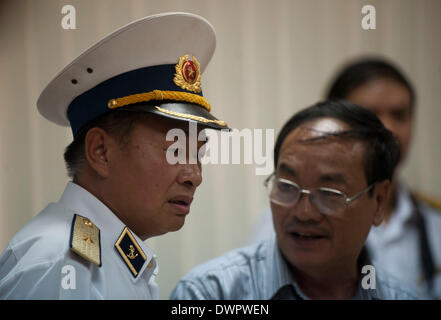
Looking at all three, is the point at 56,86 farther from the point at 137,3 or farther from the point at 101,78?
the point at 137,3

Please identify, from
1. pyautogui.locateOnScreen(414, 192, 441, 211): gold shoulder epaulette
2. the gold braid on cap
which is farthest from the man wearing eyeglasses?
pyautogui.locateOnScreen(414, 192, 441, 211): gold shoulder epaulette

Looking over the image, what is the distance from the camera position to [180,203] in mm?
1090

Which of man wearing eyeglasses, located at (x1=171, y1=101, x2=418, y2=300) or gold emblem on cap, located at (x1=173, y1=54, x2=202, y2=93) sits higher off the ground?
gold emblem on cap, located at (x1=173, y1=54, x2=202, y2=93)

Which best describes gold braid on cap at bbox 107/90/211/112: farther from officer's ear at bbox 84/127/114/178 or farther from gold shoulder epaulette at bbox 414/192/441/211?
gold shoulder epaulette at bbox 414/192/441/211

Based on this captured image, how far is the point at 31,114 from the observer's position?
1.41 meters

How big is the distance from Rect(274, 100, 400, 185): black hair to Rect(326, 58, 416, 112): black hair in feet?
2.79

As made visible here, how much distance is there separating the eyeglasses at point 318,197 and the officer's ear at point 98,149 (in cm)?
61

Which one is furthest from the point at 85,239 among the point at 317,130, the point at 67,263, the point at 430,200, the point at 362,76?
the point at 430,200

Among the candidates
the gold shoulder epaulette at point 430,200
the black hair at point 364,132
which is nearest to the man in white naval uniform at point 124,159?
the black hair at point 364,132

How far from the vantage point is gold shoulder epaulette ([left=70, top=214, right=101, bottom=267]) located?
3.18 feet

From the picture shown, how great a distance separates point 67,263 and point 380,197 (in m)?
1.03

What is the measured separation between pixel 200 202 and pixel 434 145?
5.24 feet

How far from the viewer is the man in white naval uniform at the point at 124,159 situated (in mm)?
1033
